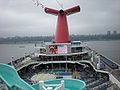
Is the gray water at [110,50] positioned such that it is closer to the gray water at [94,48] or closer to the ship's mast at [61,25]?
the gray water at [94,48]

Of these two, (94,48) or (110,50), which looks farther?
(94,48)

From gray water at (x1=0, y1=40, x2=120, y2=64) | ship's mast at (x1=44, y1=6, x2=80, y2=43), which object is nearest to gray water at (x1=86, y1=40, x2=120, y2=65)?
gray water at (x1=0, y1=40, x2=120, y2=64)

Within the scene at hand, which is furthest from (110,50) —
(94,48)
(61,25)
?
(61,25)

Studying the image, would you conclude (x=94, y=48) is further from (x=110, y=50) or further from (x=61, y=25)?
(x=61, y=25)

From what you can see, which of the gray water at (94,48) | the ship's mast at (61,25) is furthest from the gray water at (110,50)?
the ship's mast at (61,25)

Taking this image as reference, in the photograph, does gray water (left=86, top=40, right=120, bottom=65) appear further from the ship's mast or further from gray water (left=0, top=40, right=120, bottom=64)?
the ship's mast

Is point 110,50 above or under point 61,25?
under

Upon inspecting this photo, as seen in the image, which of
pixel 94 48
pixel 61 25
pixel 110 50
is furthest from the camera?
pixel 94 48

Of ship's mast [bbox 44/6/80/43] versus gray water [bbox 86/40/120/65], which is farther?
gray water [bbox 86/40/120/65]

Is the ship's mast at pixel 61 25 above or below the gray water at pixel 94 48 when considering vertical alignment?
above

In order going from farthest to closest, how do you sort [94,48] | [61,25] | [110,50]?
[94,48]
[110,50]
[61,25]

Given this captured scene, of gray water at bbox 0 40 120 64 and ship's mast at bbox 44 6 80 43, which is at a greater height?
ship's mast at bbox 44 6 80 43

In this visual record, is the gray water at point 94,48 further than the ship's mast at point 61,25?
Yes

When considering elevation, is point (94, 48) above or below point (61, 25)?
below
